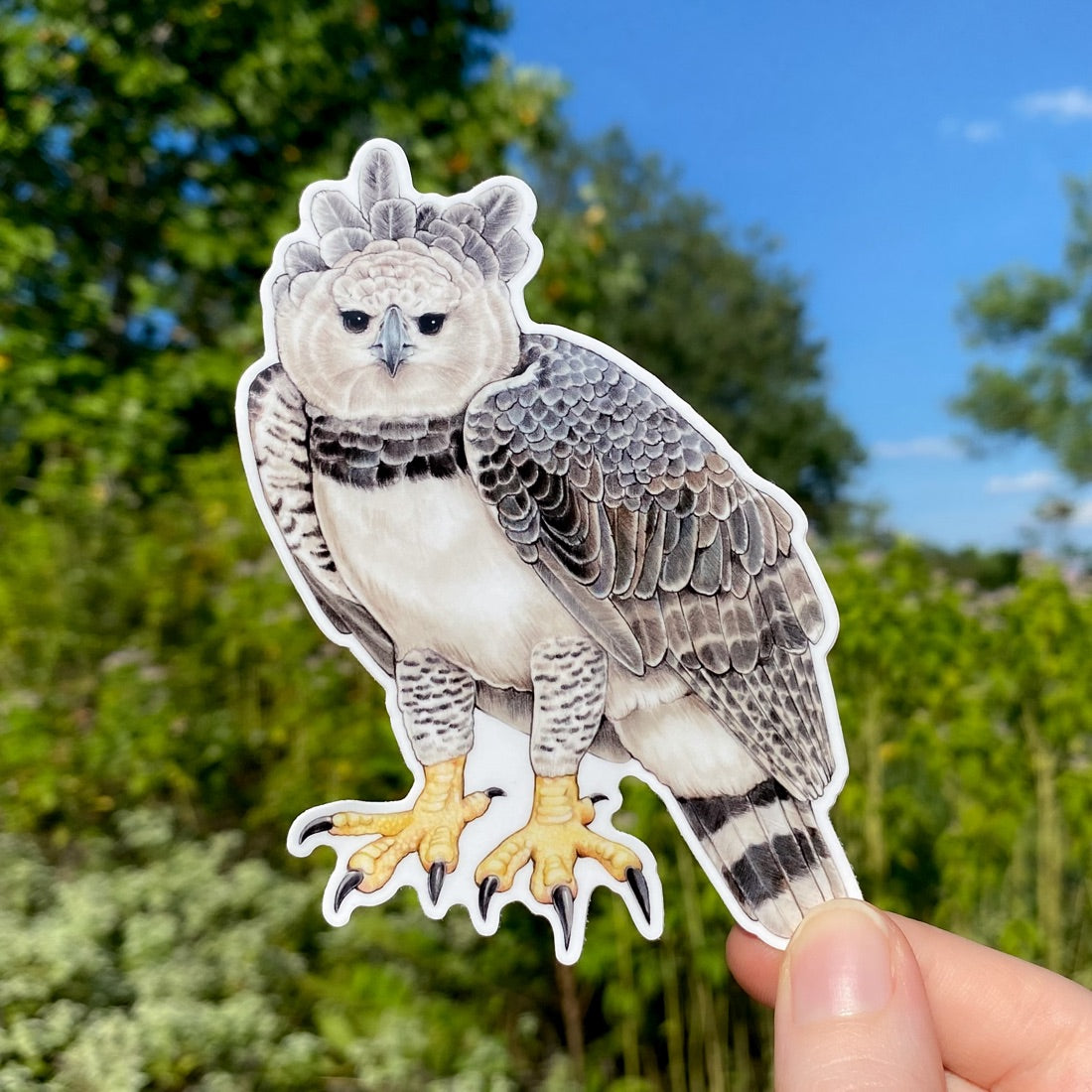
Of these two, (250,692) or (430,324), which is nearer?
(430,324)

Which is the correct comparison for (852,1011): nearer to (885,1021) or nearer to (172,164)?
(885,1021)

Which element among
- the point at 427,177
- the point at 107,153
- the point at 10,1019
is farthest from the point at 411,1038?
the point at 107,153

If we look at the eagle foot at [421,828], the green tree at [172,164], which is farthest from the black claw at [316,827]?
the green tree at [172,164]

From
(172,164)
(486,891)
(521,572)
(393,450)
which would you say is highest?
(172,164)

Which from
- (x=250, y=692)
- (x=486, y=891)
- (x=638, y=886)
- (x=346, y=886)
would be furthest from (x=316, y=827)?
(x=250, y=692)

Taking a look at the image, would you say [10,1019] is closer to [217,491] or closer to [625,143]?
[217,491]

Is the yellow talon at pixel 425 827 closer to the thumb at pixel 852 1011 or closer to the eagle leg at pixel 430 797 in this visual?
the eagle leg at pixel 430 797

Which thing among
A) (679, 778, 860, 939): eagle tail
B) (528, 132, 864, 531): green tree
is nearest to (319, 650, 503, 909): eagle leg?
(679, 778, 860, 939): eagle tail
